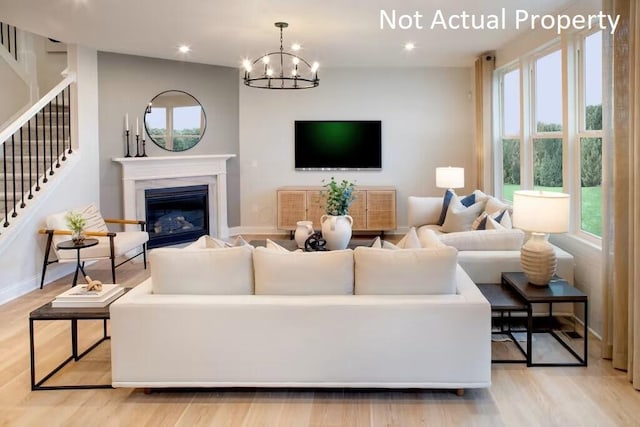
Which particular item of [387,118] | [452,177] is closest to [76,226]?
[452,177]

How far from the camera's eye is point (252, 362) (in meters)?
3.18

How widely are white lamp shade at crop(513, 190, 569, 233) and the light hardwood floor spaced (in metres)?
0.91

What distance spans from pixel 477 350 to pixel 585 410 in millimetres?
634

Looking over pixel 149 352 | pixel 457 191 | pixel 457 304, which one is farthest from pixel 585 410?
pixel 457 191

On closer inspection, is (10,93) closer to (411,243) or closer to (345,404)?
(411,243)

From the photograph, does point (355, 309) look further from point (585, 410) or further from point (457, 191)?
point (457, 191)

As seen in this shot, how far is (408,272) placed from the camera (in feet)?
10.6

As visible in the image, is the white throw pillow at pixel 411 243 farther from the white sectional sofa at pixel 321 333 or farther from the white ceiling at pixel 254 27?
the white ceiling at pixel 254 27

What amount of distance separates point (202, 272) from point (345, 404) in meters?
1.09

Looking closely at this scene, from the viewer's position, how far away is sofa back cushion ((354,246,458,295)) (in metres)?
3.22

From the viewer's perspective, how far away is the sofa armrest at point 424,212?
689 cm

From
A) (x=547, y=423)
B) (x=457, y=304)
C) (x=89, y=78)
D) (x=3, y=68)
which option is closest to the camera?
(x=547, y=423)

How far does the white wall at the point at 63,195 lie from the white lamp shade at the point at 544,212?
4624mm

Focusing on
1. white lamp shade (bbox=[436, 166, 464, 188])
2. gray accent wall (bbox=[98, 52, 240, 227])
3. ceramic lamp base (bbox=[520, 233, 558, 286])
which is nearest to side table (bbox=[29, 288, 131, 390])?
ceramic lamp base (bbox=[520, 233, 558, 286])
